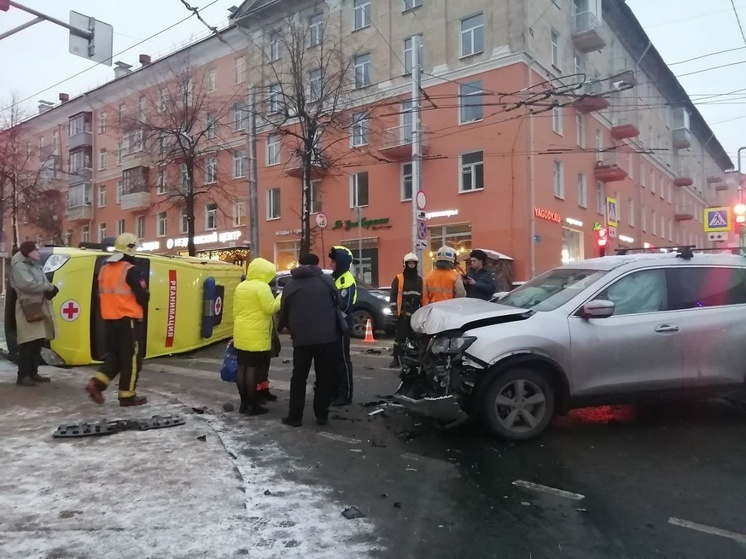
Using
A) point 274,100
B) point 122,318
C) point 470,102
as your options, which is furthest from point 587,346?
point 470,102

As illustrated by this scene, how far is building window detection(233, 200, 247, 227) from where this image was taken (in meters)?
32.4

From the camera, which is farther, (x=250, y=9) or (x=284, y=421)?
(x=250, y=9)

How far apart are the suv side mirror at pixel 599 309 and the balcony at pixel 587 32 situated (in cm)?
2445

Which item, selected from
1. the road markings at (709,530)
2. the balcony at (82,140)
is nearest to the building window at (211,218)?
the balcony at (82,140)

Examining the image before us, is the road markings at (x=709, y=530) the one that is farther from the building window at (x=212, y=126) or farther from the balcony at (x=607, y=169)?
the balcony at (x=607, y=169)

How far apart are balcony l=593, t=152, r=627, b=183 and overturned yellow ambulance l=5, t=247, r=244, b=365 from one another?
20848 millimetres

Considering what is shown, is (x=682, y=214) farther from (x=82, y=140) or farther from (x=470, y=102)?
(x=82, y=140)

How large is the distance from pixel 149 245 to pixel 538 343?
116ft

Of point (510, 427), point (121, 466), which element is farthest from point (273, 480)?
point (510, 427)

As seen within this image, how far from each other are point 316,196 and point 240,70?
8224 mm

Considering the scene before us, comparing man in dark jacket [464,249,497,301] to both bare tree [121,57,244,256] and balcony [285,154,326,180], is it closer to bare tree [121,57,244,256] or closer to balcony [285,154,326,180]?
bare tree [121,57,244,256]

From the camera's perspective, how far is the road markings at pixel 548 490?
412 centimetres

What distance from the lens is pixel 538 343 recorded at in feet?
17.1

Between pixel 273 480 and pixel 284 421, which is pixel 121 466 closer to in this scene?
pixel 273 480
